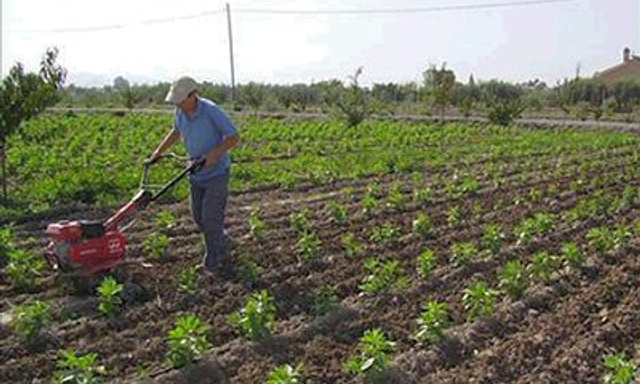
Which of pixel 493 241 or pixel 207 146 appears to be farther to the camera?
pixel 493 241

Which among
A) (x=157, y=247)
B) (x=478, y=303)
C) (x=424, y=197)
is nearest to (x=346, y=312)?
(x=478, y=303)

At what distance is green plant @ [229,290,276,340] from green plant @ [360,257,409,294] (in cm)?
113

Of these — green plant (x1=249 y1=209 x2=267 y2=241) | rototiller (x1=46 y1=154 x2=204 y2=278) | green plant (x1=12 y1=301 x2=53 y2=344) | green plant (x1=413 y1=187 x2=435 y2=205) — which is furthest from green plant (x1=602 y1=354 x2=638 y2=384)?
green plant (x1=413 y1=187 x2=435 y2=205)

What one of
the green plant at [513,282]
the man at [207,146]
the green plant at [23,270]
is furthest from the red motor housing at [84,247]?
the green plant at [513,282]

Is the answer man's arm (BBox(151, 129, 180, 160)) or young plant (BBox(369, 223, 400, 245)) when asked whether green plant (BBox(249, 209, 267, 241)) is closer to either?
young plant (BBox(369, 223, 400, 245))

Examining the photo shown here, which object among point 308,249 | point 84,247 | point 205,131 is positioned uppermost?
point 205,131

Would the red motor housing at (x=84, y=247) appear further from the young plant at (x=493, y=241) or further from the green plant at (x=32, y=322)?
the young plant at (x=493, y=241)

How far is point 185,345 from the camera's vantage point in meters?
5.66

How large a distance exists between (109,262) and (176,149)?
1249cm

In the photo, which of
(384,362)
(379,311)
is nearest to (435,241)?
(379,311)

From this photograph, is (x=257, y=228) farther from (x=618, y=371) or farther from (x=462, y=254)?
(x=618, y=371)

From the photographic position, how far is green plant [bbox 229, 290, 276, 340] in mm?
6164

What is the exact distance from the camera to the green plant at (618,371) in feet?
16.9

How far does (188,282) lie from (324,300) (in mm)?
1252
